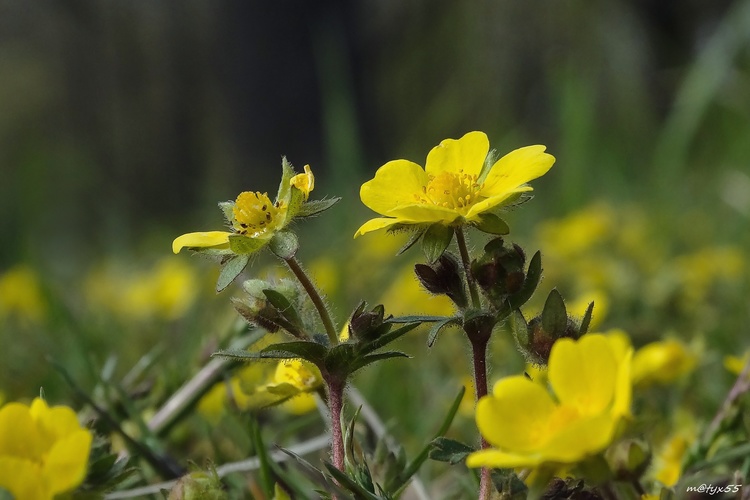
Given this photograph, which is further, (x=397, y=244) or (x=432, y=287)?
(x=397, y=244)

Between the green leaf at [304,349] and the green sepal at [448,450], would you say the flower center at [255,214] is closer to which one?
the green leaf at [304,349]

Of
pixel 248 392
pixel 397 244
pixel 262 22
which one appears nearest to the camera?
pixel 248 392

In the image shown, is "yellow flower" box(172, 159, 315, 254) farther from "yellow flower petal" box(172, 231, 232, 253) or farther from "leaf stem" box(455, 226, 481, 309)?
"leaf stem" box(455, 226, 481, 309)

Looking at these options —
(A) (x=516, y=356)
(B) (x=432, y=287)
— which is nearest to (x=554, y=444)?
(B) (x=432, y=287)

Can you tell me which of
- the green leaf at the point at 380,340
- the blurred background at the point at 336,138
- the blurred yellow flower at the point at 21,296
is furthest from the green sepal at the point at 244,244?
the blurred yellow flower at the point at 21,296

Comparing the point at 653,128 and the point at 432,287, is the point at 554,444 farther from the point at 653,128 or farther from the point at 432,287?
the point at 653,128

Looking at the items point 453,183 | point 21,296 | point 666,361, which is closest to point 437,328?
point 453,183
